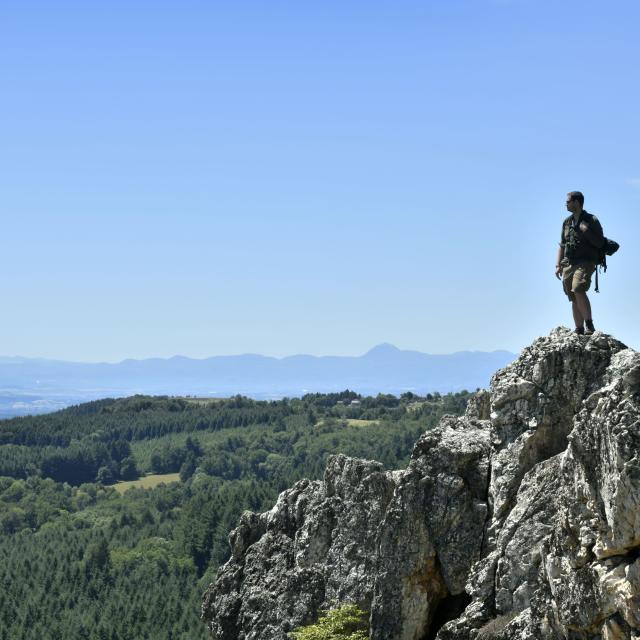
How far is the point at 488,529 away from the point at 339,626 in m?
7.15

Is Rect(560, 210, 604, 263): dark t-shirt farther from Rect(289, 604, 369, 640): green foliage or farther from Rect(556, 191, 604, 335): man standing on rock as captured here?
Rect(289, 604, 369, 640): green foliage

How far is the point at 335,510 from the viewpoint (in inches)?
1575

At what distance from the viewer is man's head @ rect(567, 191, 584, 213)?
32.2 meters

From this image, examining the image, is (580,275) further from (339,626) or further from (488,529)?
(339,626)

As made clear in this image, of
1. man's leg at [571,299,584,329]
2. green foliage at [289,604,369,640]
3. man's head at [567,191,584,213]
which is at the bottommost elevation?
green foliage at [289,604,369,640]

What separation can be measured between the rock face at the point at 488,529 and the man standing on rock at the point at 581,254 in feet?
3.62

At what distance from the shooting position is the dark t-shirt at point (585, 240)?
32219 mm

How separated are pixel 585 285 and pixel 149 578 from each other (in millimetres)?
145051

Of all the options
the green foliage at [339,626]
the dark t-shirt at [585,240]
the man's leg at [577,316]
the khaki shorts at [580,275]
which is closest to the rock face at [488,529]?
the green foliage at [339,626]

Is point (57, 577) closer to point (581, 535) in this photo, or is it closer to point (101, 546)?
point (101, 546)

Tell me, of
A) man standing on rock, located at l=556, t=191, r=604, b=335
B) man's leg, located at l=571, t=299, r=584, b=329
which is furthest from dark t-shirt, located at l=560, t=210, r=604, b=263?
man's leg, located at l=571, t=299, r=584, b=329

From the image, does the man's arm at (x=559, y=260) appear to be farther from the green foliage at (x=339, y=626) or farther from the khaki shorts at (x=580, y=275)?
the green foliage at (x=339, y=626)

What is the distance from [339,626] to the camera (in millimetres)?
35750

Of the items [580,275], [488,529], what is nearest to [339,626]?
[488,529]
